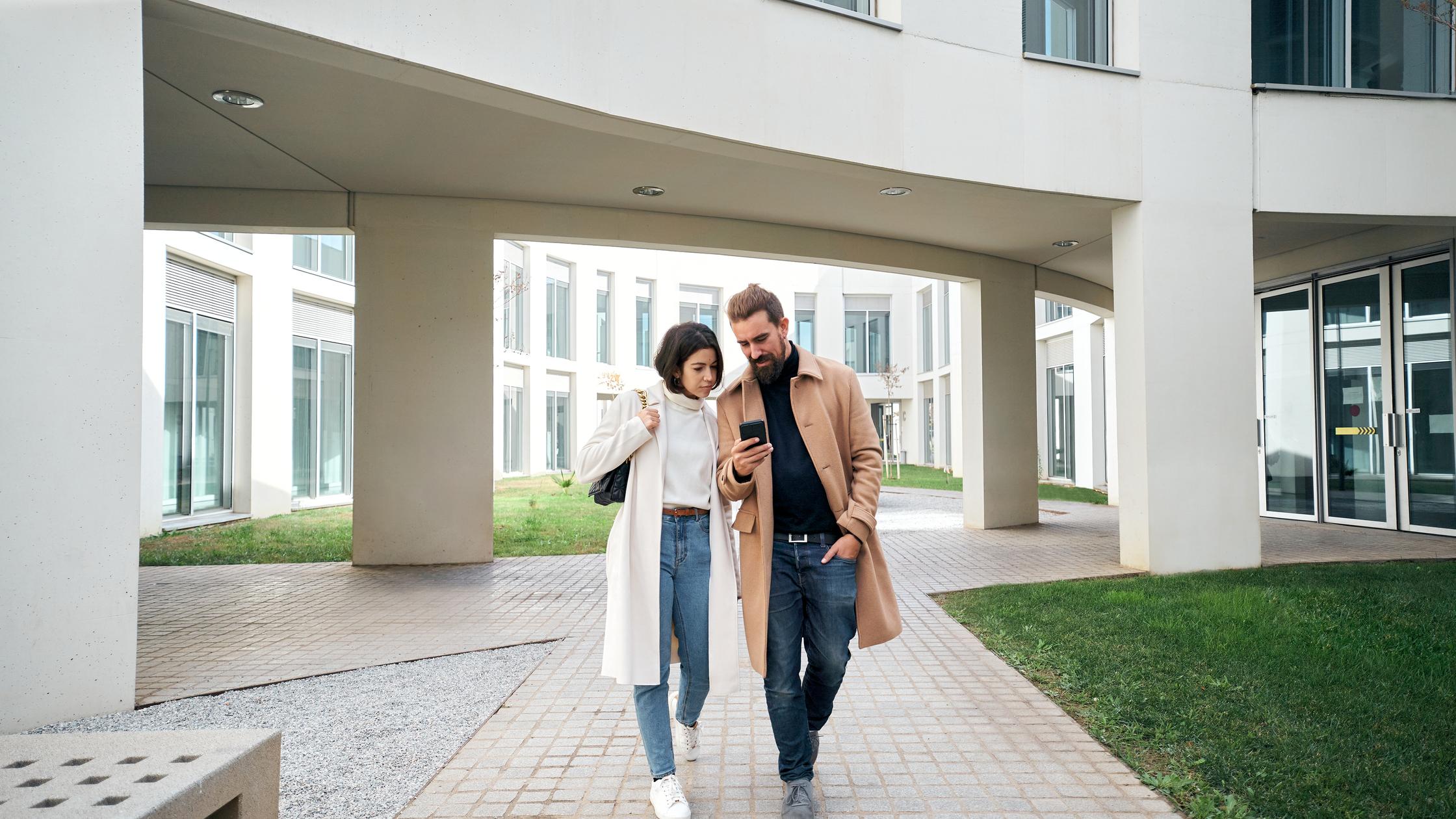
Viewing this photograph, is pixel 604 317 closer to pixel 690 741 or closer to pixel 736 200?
pixel 736 200

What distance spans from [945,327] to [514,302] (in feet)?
Answer: 48.0

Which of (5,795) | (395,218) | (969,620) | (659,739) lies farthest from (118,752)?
(395,218)

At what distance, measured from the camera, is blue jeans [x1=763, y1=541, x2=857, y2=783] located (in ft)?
10.8

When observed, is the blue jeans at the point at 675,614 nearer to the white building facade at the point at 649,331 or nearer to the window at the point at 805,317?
the white building facade at the point at 649,331

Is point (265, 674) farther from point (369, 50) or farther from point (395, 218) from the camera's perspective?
point (395, 218)

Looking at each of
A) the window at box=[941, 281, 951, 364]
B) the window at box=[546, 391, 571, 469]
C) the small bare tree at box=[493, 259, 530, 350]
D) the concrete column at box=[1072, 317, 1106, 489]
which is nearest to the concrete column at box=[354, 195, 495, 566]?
the concrete column at box=[1072, 317, 1106, 489]

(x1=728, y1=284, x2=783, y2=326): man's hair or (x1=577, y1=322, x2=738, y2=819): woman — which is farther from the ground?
(x1=728, y1=284, x2=783, y2=326): man's hair

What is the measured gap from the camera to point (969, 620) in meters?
6.81

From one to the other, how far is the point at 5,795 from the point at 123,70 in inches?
141

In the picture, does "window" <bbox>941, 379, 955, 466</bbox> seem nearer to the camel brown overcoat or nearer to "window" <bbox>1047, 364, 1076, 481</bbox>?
"window" <bbox>1047, 364, 1076, 481</bbox>

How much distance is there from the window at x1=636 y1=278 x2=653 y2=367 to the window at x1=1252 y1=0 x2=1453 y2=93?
82.1 ft

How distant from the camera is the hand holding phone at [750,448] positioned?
3172 mm

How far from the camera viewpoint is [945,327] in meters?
32.3

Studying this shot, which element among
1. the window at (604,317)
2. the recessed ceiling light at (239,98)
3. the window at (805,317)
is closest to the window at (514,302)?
the window at (604,317)
